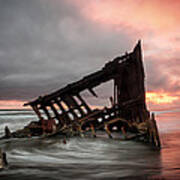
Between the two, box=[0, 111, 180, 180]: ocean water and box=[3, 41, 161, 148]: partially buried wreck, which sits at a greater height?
box=[3, 41, 161, 148]: partially buried wreck

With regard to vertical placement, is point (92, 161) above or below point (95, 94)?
below

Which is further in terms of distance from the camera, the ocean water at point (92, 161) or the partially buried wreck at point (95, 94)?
the partially buried wreck at point (95, 94)

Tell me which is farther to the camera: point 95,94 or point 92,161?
point 95,94

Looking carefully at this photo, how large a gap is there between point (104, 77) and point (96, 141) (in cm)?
394

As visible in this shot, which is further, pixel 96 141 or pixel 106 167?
pixel 96 141

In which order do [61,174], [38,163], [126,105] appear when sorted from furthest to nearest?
[126,105]
[38,163]
[61,174]

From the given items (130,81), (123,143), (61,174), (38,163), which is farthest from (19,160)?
(130,81)

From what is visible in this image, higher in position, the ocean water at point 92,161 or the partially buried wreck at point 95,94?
the partially buried wreck at point 95,94

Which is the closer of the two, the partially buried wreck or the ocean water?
the ocean water

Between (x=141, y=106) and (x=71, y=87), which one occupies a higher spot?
(x=71, y=87)

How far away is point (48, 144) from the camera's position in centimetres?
1273

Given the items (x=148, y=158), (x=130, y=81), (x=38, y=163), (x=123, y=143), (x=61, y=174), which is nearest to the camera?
(x=61, y=174)

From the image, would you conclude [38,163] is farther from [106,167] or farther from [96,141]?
[96,141]

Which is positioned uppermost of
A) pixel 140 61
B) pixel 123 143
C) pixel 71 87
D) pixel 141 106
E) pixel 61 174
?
pixel 140 61
